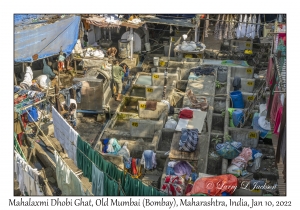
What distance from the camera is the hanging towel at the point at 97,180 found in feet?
47.9

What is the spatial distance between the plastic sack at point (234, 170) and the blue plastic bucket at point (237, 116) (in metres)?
3.76

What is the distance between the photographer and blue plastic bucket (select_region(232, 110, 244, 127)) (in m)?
20.9

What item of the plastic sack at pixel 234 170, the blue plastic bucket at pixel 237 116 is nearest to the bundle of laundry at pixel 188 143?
the plastic sack at pixel 234 170

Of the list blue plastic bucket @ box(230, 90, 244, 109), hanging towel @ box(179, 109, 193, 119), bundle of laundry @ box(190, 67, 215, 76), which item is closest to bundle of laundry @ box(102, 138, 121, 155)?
hanging towel @ box(179, 109, 193, 119)

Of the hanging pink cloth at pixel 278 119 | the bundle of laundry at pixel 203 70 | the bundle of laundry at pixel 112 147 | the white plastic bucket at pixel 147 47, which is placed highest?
the white plastic bucket at pixel 147 47

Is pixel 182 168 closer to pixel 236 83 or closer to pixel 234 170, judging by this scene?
pixel 234 170

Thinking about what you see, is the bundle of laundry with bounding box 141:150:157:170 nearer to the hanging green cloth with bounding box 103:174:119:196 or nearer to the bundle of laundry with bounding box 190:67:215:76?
the hanging green cloth with bounding box 103:174:119:196

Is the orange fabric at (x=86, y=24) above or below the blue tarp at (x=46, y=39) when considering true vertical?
above

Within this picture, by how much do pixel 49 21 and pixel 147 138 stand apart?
29.8ft

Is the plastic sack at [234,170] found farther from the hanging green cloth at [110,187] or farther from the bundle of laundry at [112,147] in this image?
Result: the hanging green cloth at [110,187]

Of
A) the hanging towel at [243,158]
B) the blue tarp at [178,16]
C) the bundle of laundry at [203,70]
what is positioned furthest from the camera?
the blue tarp at [178,16]

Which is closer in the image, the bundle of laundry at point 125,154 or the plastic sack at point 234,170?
the plastic sack at point 234,170

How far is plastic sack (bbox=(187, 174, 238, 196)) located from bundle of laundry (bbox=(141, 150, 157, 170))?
3205 mm

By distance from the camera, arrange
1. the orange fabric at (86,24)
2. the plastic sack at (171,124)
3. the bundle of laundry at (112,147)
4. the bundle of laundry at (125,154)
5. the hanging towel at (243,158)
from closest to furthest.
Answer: the hanging towel at (243,158)
the bundle of laundry at (125,154)
the bundle of laundry at (112,147)
the plastic sack at (171,124)
the orange fabric at (86,24)
